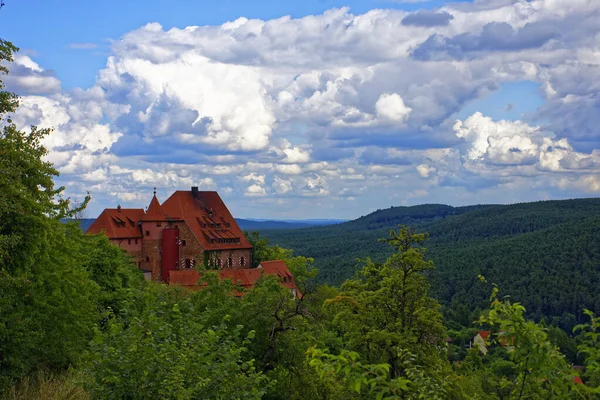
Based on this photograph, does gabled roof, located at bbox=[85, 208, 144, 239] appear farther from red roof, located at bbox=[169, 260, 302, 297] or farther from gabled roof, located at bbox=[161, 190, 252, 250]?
red roof, located at bbox=[169, 260, 302, 297]

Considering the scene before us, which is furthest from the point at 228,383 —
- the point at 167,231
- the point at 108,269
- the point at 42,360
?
the point at 167,231

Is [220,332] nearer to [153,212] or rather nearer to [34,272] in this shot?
[34,272]

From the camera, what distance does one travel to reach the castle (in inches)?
2761

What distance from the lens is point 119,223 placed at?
70.6m

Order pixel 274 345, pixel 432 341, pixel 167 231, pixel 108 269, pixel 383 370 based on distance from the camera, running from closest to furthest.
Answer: pixel 383 370 → pixel 274 345 → pixel 432 341 → pixel 108 269 → pixel 167 231

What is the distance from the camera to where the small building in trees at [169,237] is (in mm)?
70938

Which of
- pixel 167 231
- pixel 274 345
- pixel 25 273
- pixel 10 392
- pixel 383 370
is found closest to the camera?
pixel 383 370

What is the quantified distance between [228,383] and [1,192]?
699cm

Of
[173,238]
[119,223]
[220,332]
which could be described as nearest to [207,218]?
[173,238]

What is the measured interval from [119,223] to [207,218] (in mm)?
9719

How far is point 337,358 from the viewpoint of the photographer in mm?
7902

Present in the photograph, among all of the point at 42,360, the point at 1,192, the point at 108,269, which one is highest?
the point at 1,192

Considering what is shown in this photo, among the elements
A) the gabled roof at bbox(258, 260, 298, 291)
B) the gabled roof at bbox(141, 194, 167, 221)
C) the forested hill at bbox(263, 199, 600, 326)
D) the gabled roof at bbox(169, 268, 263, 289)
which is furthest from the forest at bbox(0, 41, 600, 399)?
the forested hill at bbox(263, 199, 600, 326)

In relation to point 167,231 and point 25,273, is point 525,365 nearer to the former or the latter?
point 25,273
